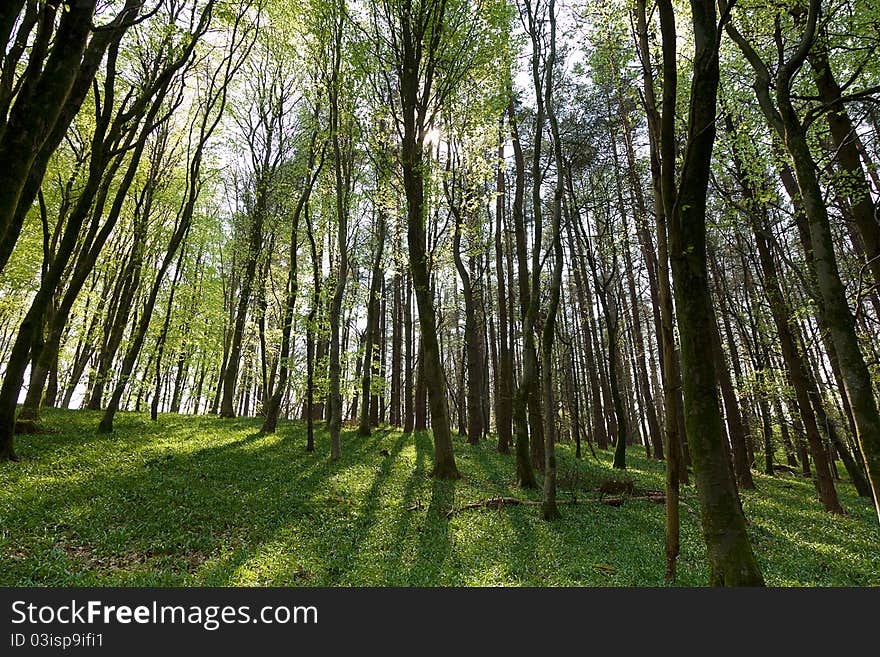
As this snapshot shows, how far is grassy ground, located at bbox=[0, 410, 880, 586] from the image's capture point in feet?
19.5

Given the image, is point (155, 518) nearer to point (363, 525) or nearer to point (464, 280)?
point (363, 525)

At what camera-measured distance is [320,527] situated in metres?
8.34

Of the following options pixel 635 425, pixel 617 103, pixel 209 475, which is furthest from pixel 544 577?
pixel 635 425

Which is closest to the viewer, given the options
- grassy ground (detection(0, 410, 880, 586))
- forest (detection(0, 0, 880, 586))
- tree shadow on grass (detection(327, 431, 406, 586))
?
forest (detection(0, 0, 880, 586))

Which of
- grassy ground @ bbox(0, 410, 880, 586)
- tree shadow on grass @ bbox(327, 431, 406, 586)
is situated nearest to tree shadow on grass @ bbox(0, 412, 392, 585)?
grassy ground @ bbox(0, 410, 880, 586)

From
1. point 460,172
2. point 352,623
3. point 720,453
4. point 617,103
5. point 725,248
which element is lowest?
point 352,623

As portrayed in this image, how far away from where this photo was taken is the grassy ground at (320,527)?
19.5 ft

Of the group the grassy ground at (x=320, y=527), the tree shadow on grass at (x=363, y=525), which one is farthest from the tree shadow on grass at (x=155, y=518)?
the tree shadow on grass at (x=363, y=525)

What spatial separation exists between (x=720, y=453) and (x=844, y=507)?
13.2m

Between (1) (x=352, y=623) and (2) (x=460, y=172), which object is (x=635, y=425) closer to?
(2) (x=460, y=172)

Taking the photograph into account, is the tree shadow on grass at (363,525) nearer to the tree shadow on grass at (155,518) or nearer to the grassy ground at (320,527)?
the grassy ground at (320,527)

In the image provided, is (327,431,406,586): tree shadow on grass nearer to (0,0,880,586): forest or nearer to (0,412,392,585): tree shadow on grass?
(0,0,880,586): forest

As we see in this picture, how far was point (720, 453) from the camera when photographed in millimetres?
4055

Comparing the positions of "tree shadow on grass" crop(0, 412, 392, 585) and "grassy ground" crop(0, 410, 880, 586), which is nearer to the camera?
"tree shadow on grass" crop(0, 412, 392, 585)
